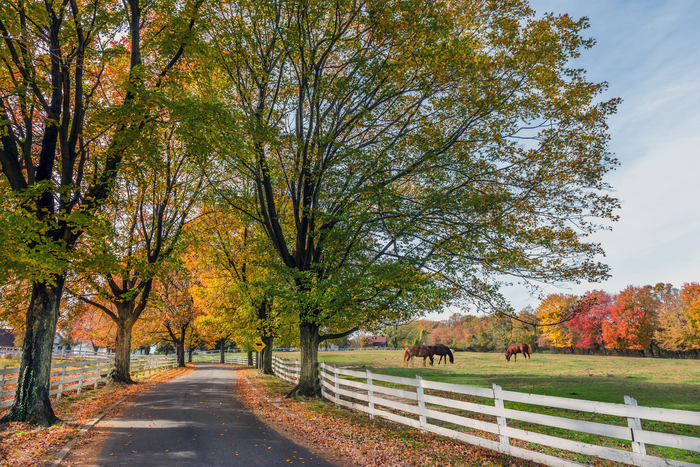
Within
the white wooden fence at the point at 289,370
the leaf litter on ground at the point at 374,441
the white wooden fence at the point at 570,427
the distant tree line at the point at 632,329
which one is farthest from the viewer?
the distant tree line at the point at 632,329

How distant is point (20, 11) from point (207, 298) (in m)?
18.0

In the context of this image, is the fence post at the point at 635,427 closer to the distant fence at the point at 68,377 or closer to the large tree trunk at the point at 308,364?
the large tree trunk at the point at 308,364

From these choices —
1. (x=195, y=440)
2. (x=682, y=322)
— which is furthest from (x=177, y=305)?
(x=682, y=322)

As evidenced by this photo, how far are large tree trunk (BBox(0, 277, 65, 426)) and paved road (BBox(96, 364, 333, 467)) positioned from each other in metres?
1.54

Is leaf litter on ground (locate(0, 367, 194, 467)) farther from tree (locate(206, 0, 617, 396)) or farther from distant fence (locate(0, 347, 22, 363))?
distant fence (locate(0, 347, 22, 363))

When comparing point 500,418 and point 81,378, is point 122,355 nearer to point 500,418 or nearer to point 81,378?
point 81,378

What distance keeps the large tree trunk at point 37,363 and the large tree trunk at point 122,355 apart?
10.0 m

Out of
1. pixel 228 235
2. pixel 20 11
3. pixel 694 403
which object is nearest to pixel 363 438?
pixel 694 403

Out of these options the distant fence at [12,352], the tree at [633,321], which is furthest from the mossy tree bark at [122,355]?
the tree at [633,321]

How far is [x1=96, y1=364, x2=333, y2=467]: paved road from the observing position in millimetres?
6492

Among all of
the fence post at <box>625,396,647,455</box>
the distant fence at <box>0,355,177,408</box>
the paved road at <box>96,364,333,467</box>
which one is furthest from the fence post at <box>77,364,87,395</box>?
the fence post at <box>625,396,647,455</box>

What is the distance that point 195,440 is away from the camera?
7.79 m

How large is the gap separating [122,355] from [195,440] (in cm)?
1360

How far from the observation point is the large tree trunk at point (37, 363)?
29.3 feet
